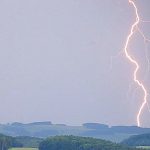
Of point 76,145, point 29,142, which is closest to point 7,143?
point 29,142

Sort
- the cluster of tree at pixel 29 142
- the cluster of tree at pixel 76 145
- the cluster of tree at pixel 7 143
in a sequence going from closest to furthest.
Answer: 1. the cluster of tree at pixel 76 145
2. the cluster of tree at pixel 7 143
3. the cluster of tree at pixel 29 142

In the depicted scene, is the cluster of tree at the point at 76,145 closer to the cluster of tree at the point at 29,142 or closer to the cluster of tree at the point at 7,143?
the cluster of tree at the point at 29,142

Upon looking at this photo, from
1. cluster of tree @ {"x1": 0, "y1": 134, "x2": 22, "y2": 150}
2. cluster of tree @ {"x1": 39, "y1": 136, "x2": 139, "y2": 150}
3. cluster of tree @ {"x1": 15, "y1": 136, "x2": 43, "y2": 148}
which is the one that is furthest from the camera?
cluster of tree @ {"x1": 15, "y1": 136, "x2": 43, "y2": 148}

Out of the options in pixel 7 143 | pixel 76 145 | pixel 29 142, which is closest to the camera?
pixel 76 145

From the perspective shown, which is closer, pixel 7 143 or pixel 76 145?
pixel 76 145

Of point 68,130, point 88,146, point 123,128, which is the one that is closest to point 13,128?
point 68,130

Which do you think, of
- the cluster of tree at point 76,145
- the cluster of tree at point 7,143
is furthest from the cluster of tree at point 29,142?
the cluster of tree at point 76,145

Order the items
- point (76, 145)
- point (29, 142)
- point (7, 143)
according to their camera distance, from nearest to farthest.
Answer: point (76, 145), point (7, 143), point (29, 142)

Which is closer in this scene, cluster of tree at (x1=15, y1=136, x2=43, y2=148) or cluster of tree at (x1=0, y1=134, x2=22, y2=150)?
cluster of tree at (x1=0, y1=134, x2=22, y2=150)

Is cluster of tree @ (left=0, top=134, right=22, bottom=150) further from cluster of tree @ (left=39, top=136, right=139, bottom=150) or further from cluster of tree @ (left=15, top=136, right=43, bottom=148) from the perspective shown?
cluster of tree @ (left=39, top=136, right=139, bottom=150)

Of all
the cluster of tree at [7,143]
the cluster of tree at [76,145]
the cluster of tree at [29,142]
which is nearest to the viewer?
the cluster of tree at [76,145]

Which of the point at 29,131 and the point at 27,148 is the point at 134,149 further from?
the point at 29,131

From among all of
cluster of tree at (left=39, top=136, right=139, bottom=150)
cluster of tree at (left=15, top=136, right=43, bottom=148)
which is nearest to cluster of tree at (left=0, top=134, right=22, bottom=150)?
cluster of tree at (left=15, top=136, right=43, bottom=148)

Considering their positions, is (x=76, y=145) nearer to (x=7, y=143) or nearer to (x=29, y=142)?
(x=7, y=143)
